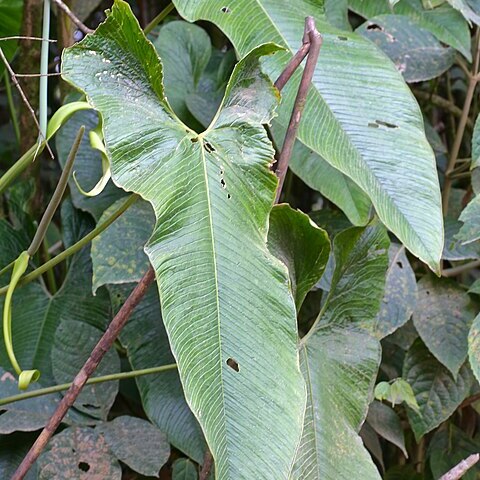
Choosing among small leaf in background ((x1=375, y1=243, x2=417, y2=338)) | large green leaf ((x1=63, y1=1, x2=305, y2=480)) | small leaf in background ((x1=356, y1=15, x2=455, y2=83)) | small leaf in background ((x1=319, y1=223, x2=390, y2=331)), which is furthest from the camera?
small leaf in background ((x1=356, y1=15, x2=455, y2=83))

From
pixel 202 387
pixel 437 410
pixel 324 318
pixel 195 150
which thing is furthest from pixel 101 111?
pixel 437 410

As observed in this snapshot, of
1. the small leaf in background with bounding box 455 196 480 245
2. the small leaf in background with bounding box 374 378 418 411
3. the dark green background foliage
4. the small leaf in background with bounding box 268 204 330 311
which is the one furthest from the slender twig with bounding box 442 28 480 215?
the small leaf in background with bounding box 268 204 330 311

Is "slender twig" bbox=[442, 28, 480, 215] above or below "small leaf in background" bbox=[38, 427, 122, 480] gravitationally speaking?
above

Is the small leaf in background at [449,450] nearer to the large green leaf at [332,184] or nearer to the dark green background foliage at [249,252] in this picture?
the dark green background foliage at [249,252]

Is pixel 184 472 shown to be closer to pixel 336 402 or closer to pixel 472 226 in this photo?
pixel 336 402

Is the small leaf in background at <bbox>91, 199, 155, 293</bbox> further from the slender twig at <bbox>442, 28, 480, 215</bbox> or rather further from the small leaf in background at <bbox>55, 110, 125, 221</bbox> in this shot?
the slender twig at <bbox>442, 28, 480, 215</bbox>

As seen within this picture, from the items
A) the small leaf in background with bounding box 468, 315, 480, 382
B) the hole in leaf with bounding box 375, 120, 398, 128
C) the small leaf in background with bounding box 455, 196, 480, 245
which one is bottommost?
the small leaf in background with bounding box 468, 315, 480, 382
